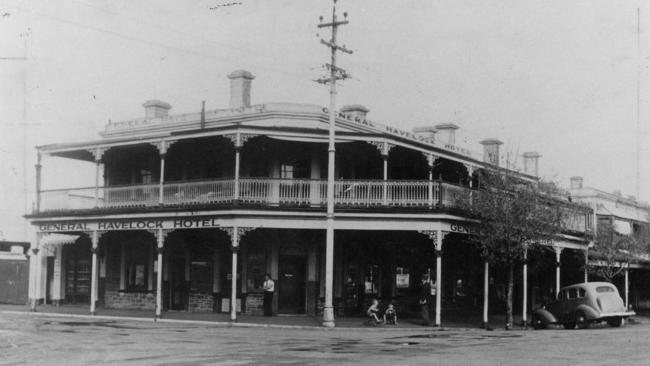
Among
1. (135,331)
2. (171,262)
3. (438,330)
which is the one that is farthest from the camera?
(171,262)

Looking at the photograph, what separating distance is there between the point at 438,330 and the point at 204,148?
39.8 feet

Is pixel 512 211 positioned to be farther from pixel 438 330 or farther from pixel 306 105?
pixel 306 105

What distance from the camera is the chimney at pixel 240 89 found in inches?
1383

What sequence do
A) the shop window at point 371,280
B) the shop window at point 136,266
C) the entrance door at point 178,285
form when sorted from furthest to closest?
the shop window at point 136,266
the entrance door at point 178,285
the shop window at point 371,280

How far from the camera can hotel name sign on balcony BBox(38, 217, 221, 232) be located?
28.3 m

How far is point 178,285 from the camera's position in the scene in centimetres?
3253

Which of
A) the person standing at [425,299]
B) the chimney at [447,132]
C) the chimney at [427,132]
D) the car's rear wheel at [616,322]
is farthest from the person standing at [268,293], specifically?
the chimney at [447,132]

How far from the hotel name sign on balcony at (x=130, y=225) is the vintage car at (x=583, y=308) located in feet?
45.6

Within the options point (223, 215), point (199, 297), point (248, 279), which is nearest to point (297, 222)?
point (223, 215)

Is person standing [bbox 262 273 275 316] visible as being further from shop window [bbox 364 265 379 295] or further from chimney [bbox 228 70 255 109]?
chimney [bbox 228 70 255 109]

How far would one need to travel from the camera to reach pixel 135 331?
2212 centimetres

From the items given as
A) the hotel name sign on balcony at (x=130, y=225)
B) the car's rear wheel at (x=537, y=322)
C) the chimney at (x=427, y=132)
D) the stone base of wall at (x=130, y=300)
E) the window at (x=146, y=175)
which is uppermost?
the chimney at (x=427, y=132)

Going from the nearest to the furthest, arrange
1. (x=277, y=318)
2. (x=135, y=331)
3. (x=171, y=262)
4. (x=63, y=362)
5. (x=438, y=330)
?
(x=63, y=362) → (x=135, y=331) → (x=438, y=330) → (x=277, y=318) → (x=171, y=262)

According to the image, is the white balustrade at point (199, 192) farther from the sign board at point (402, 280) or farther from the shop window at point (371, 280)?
the sign board at point (402, 280)
